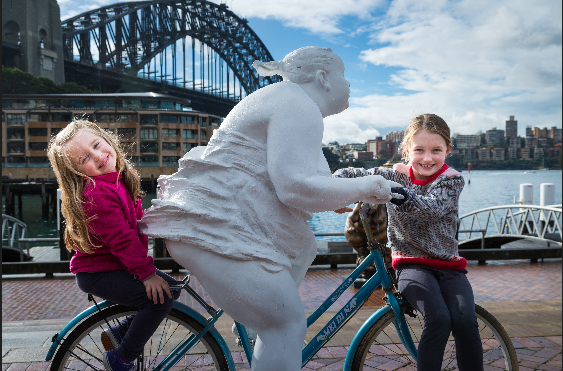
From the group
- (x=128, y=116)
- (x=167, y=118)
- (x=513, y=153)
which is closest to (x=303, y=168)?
(x=513, y=153)

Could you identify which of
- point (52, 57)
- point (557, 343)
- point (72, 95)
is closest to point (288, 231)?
point (557, 343)

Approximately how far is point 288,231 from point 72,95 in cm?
4464

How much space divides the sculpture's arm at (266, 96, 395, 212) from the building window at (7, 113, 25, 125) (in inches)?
1828

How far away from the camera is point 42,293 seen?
5691 millimetres

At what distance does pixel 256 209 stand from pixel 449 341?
3.81ft

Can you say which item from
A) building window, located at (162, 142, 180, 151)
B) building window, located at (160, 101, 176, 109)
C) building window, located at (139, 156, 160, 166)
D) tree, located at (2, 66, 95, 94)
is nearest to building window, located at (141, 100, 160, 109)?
building window, located at (160, 101, 176, 109)

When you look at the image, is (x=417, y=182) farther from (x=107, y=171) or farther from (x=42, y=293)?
(x=42, y=293)

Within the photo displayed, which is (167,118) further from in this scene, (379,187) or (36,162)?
(379,187)

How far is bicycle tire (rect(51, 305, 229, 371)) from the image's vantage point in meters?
1.62

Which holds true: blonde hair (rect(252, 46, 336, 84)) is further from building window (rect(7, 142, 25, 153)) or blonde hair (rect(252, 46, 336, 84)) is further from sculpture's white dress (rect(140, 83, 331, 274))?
building window (rect(7, 142, 25, 153))

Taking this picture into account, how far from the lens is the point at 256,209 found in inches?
53.0

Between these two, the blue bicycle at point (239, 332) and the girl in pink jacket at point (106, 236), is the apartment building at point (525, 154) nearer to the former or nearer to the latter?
the blue bicycle at point (239, 332)

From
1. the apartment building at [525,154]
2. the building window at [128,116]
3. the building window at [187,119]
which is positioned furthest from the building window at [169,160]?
the apartment building at [525,154]

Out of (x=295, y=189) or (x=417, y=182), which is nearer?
(x=295, y=189)
